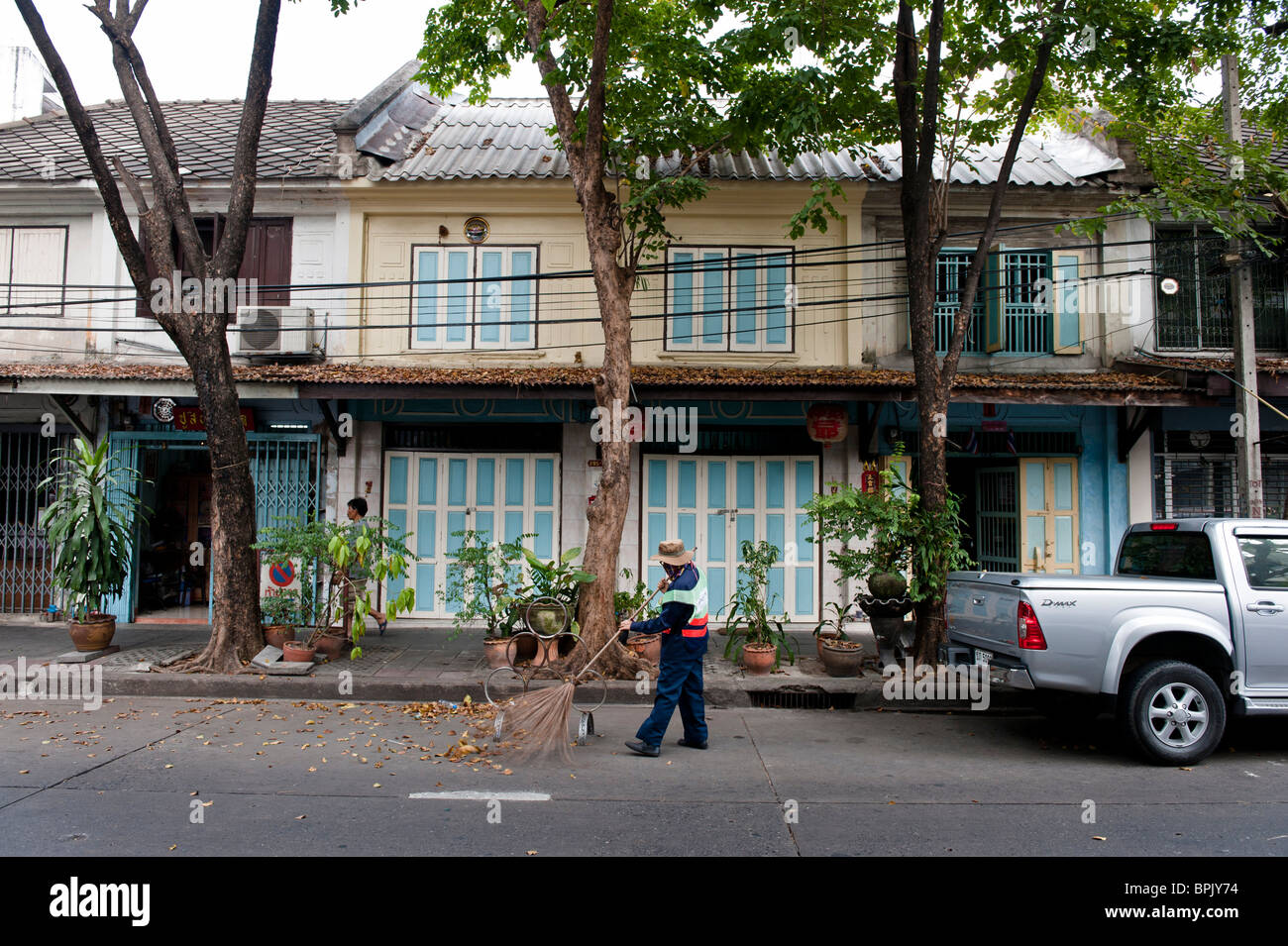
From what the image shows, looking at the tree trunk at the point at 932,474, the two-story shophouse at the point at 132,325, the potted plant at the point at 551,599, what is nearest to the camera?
the potted plant at the point at 551,599

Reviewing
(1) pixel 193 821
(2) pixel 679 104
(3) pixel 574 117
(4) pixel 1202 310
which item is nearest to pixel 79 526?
(1) pixel 193 821

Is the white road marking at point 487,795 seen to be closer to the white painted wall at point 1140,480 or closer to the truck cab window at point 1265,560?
the truck cab window at point 1265,560

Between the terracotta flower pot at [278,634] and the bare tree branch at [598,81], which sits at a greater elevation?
the bare tree branch at [598,81]

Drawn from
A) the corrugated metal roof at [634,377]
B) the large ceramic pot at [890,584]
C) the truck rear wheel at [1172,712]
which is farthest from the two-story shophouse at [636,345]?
the truck rear wheel at [1172,712]

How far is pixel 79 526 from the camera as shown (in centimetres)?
900

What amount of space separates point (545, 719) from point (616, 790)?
0.93 metres

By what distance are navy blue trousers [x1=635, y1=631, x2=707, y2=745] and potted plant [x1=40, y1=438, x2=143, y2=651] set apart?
6957 mm

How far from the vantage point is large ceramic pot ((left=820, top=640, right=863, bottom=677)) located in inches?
337

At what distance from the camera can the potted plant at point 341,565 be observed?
28.4ft

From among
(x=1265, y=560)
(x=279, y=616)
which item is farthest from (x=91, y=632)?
(x=1265, y=560)

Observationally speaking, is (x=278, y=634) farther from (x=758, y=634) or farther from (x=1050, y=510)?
(x=1050, y=510)

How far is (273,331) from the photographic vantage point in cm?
1116

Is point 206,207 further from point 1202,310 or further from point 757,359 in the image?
point 1202,310

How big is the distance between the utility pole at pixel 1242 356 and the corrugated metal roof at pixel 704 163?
239cm
